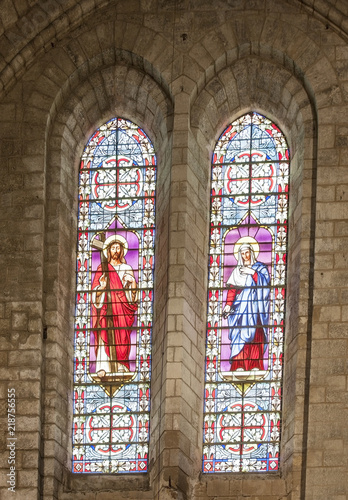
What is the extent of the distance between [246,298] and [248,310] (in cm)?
15

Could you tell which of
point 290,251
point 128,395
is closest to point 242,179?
point 290,251

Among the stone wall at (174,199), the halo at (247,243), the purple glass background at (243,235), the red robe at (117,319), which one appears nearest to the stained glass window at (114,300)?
the red robe at (117,319)

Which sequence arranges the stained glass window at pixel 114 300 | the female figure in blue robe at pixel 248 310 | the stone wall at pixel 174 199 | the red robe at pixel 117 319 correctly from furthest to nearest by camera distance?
the red robe at pixel 117 319
the female figure in blue robe at pixel 248 310
the stained glass window at pixel 114 300
the stone wall at pixel 174 199

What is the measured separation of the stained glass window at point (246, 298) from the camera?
943 inches

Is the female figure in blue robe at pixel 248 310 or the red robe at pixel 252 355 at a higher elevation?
the female figure in blue robe at pixel 248 310

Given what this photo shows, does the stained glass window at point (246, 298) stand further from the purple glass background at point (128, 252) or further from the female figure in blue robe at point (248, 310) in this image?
the purple glass background at point (128, 252)

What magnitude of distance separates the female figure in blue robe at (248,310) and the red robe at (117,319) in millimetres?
1151

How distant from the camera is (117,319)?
24703 millimetres

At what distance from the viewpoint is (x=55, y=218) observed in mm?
24656

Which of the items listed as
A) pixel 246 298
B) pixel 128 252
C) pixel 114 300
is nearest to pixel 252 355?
pixel 246 298

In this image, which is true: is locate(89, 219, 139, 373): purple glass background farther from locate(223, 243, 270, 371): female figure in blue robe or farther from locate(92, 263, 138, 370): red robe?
locate(223, 243, 270, 371): female figure in blue robe

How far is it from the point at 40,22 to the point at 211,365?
14.8 feet

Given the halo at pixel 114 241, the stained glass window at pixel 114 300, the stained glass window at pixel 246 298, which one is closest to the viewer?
the stained glass window at pixel 246 298

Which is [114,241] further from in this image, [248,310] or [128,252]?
[248,310]
